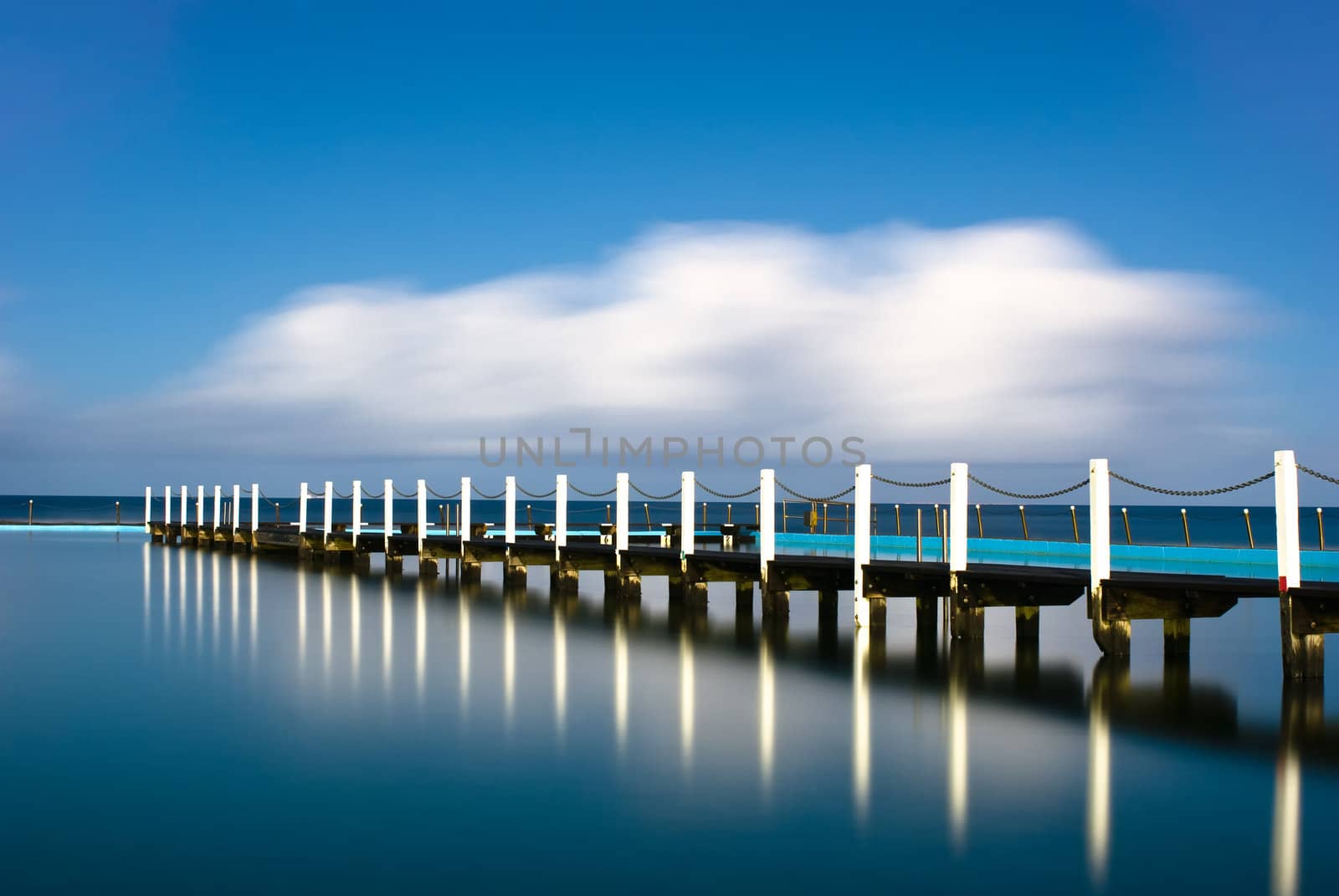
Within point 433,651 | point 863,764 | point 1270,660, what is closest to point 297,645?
point 433,651

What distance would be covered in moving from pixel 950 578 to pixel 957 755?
553 centimetres

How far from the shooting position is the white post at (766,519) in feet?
51.3

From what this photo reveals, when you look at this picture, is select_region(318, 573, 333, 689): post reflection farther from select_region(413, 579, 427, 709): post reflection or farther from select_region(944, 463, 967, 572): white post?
select_region(944, 463, 967, 572): white post

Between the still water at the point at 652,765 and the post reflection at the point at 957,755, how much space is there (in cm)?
3

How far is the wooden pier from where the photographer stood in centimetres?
1023

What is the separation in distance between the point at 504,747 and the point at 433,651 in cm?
494

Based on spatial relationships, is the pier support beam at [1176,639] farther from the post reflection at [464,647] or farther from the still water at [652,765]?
the post reflection at [464,647]

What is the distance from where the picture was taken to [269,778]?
284 inches

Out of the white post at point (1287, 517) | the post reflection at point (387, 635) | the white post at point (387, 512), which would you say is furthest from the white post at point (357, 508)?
the white post at point (1287, 517)

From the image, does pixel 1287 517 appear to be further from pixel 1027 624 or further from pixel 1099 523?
pixel 1027 624

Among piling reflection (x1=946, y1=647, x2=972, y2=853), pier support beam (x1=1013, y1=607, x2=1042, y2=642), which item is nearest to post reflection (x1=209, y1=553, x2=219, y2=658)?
piling reflection (x1=946, y1=647, x2=972, y2=853)

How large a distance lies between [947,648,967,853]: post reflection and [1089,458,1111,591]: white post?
1527mm

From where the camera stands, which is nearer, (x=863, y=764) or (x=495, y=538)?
(x=863, y=764)

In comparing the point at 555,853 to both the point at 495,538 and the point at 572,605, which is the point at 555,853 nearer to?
the point at 572,605
